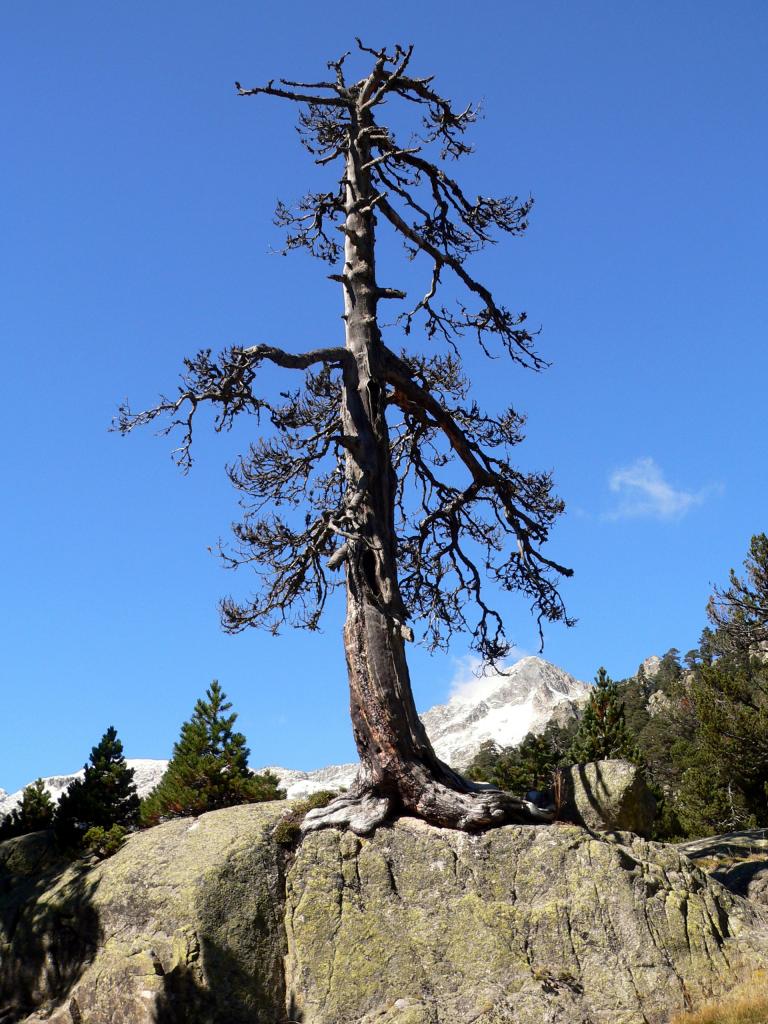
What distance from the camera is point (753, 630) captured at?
2803cm

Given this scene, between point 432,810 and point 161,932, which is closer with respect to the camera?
point 161,932

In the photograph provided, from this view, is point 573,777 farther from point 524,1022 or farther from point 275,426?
point 275,426

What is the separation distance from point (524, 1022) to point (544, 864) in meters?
2.28

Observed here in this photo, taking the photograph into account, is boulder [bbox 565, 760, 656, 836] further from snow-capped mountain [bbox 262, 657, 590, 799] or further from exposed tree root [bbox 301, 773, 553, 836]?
snow-capped mountain [bbox 262, 657, 590, 799]

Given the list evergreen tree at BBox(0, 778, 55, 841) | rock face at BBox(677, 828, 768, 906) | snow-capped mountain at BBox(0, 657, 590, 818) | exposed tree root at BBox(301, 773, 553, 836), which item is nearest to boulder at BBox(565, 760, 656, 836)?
exposed tree root at BBox(301, 773, 553, 836)

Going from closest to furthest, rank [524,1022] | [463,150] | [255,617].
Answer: [524,1022], [255,617], [463,150]

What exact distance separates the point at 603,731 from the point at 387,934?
12.4 metres

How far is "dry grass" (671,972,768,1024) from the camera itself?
9753mm

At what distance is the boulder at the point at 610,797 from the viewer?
556 inches

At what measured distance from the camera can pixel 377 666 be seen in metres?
14.1

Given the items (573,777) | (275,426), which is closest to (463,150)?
(275,426)

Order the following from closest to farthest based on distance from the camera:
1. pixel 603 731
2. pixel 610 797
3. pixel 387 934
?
pixel 387 934 < pixel 610 797 < pixel 603 731

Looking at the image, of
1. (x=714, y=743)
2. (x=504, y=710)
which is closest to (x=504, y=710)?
→ (x=504, y=710)

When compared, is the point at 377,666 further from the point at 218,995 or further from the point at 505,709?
the point at 505,709
